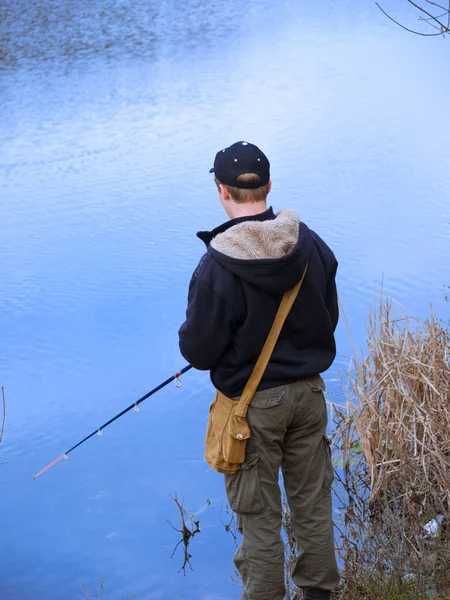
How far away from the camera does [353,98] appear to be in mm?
9570

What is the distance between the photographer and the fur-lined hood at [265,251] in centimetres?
184

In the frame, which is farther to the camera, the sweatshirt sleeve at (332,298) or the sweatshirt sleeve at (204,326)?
the sweatshirt sleeve at (332,298)

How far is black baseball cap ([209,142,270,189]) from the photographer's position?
192 cm

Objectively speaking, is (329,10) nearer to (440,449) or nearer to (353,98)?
(353,98)

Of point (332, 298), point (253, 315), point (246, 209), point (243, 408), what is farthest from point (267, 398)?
point (246, 209)

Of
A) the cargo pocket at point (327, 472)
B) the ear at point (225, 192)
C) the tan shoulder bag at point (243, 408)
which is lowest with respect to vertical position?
the cargo pocket at point (327, 472)

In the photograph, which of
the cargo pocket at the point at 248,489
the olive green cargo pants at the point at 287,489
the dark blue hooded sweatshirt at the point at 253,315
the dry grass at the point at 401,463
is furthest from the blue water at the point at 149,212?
the dark blue hooded sweatshirt at the point at 253,315

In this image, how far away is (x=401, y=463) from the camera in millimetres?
2836

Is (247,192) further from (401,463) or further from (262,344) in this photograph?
(401,463)

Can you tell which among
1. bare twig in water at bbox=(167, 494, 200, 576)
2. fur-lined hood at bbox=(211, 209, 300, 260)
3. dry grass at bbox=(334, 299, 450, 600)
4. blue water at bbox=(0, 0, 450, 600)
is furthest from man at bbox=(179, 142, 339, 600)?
bare twig in water at bbox=(167, 494, 200, 576)

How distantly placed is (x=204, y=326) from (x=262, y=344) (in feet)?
0.45

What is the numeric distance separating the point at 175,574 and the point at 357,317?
2.29 metres

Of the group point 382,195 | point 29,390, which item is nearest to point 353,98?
point 382,195

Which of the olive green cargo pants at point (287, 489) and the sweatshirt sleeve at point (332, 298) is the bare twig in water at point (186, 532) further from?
the sweatshirt sleeve at point (332, 298)
